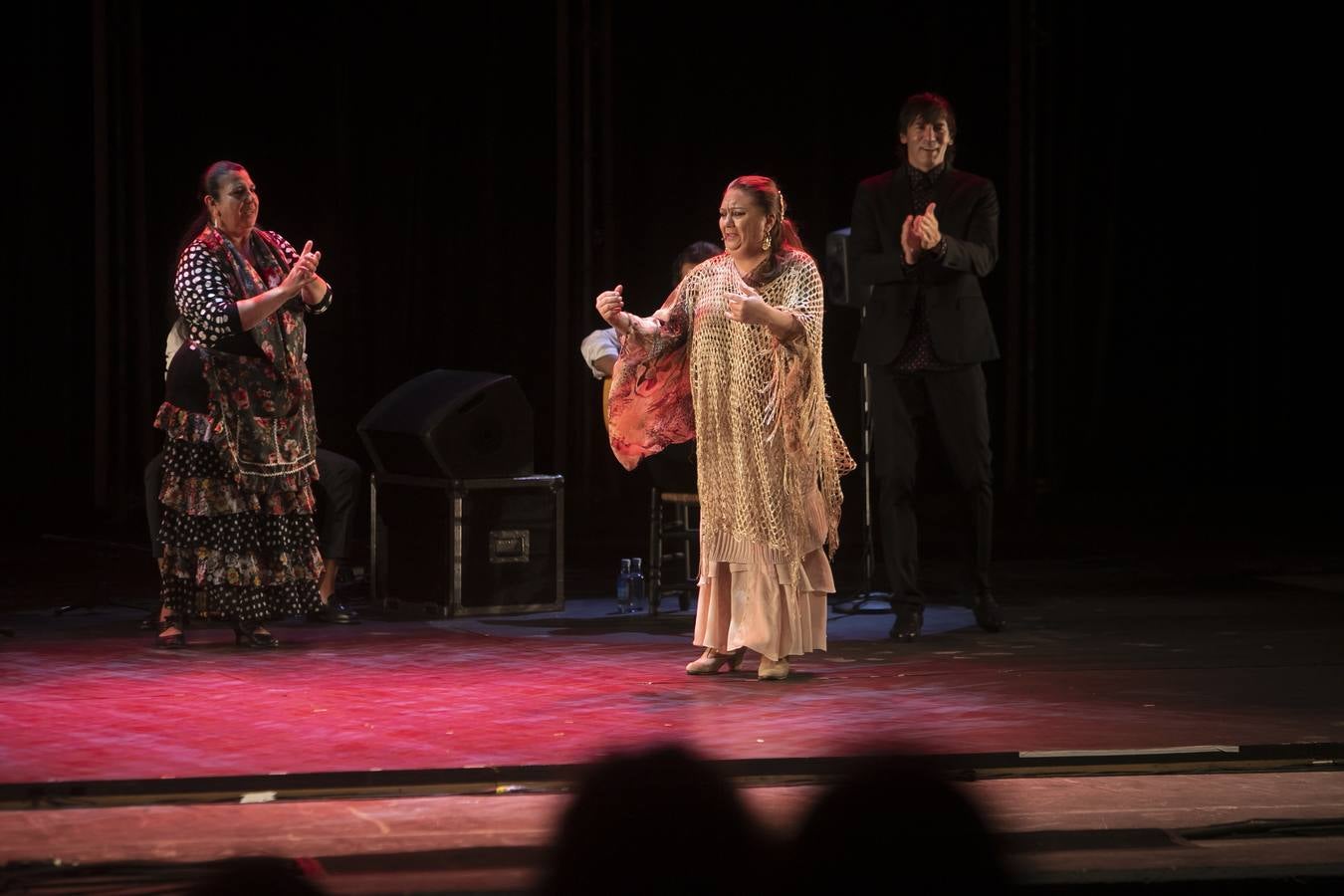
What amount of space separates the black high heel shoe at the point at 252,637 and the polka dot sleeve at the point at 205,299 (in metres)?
0.91

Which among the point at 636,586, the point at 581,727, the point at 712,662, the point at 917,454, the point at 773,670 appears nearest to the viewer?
the point at 581,727

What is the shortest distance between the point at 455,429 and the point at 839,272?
4.84 feet

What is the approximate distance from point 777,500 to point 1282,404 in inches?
261

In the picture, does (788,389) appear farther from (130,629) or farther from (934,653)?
(130,629)

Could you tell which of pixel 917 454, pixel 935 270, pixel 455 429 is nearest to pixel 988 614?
pixel 917 454

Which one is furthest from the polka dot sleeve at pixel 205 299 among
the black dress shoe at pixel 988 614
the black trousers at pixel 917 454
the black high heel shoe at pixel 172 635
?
the black dress shoe at pixel 988 614

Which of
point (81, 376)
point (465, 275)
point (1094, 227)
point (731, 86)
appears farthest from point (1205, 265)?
point (81, 376)

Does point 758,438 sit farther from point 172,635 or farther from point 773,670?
point 172,635

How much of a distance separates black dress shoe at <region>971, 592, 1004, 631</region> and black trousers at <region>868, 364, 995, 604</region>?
0.09 feet

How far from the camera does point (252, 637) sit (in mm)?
6113

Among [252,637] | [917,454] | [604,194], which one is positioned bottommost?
[252,637]

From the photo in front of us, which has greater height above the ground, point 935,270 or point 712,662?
point 935,270

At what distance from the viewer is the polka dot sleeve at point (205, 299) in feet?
18.8

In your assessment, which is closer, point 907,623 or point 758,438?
point 758,438
